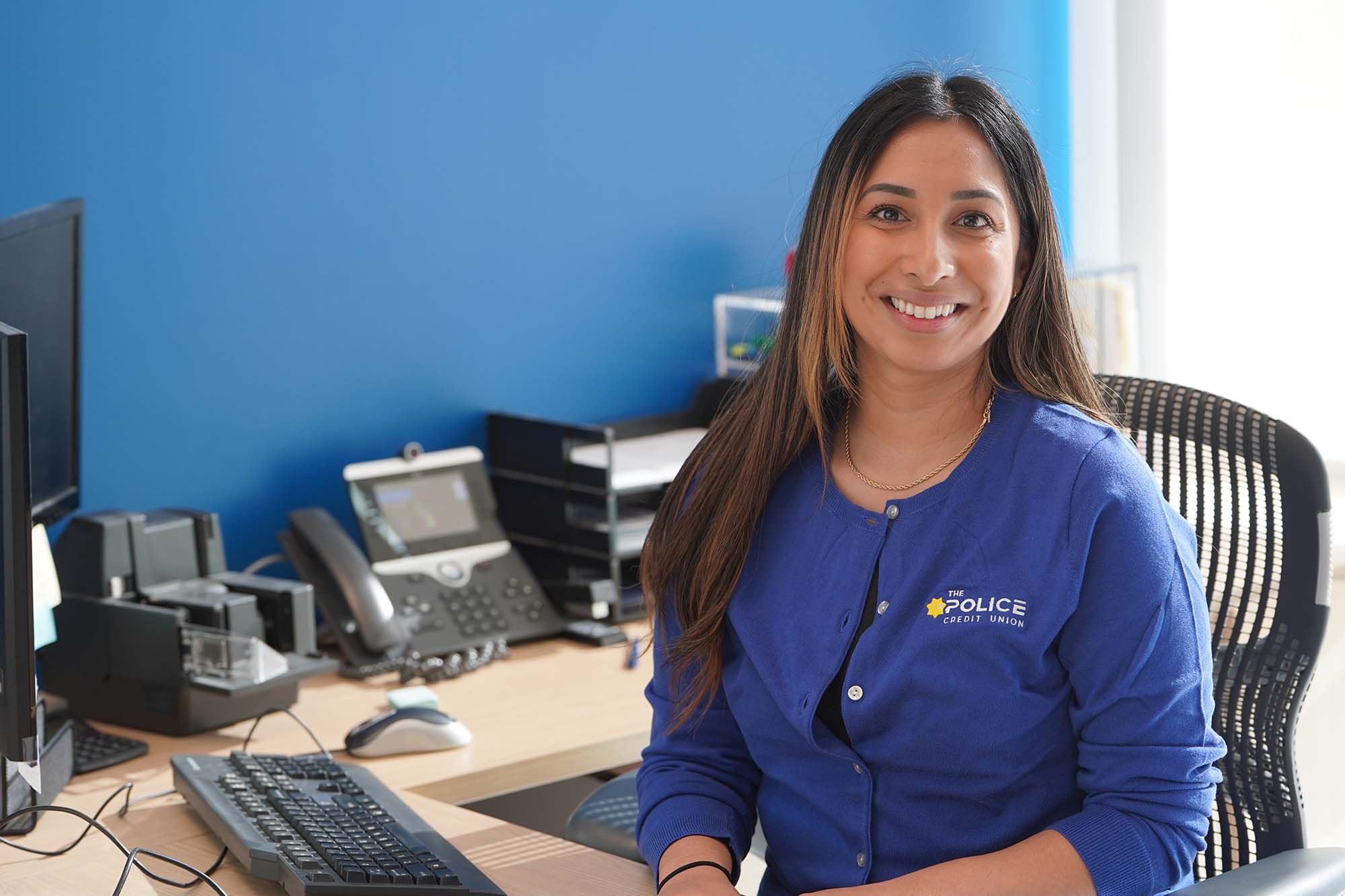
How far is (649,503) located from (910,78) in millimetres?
1064

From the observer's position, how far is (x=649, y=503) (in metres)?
2.30

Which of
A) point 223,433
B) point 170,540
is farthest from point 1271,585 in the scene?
point 223,433

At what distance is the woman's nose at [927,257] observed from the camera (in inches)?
50.9

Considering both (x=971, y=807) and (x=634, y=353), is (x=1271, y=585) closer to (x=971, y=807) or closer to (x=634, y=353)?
(x=971, y=807)

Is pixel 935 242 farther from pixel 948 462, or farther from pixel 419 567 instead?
pixel 419 567

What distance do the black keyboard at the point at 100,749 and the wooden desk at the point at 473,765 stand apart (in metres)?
0.01

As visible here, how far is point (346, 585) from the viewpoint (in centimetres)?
203

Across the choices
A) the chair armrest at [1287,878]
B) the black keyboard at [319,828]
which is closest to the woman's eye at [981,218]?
the chair armrest at [1287,878]

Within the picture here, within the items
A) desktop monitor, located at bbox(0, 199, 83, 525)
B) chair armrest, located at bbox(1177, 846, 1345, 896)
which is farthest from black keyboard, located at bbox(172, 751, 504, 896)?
chair armrest, located at bbox(1177, 846, 1345, 896)

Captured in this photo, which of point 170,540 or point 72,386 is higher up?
point 72,386

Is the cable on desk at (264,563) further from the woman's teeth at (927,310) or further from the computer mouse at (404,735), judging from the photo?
the woman's teeth at (927,310)

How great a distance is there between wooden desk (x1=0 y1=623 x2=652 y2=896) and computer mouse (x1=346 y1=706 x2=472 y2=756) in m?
0.01

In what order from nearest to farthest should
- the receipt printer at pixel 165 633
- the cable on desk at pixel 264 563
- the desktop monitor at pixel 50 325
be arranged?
the desktop monitor at pixel 50 325, the receipt printer at pixel 165 633, the cable on desk at pixel 264 563

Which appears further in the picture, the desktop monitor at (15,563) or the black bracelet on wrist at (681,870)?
the black bracelet on wrist at (681,870)
